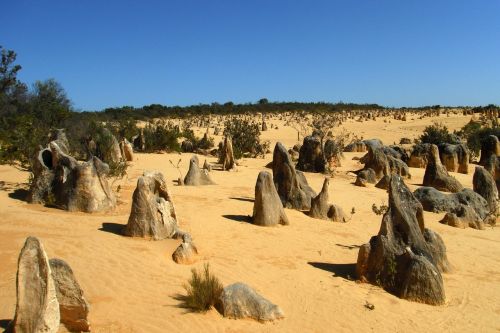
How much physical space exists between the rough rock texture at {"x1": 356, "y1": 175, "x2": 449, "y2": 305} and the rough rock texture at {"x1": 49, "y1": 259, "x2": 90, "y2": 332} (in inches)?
171

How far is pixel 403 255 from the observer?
7.10 m

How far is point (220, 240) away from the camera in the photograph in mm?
8953

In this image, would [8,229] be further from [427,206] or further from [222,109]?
[222,109]

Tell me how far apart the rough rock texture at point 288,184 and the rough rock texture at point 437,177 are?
21.2ft

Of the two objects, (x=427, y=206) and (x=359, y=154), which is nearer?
(x=427, y=206)

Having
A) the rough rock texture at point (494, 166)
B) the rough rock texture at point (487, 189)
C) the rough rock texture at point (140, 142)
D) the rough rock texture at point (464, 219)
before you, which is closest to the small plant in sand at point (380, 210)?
the rough rock texture at point (464, 219)

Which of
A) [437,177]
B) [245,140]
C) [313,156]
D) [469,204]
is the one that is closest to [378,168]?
[437,177]

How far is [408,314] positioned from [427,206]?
731cm

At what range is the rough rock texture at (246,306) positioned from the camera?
570 centimetres

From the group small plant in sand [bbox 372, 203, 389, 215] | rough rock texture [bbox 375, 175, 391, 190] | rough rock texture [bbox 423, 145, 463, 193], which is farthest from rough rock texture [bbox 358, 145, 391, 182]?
small plant in sand [bbox 372, 203, 389, 215]

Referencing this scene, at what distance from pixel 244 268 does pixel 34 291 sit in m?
3.80

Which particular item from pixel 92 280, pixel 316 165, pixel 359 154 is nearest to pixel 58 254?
pixel 92 280

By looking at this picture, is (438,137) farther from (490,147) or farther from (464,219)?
(464,219)

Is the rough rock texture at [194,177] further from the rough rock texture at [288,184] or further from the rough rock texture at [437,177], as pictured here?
the rough rock texture at [437,177]
